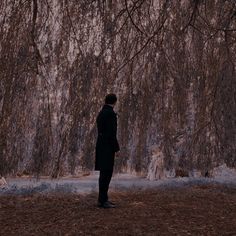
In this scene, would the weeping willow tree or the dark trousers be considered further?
the weeping willow tree

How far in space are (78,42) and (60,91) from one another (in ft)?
3.58

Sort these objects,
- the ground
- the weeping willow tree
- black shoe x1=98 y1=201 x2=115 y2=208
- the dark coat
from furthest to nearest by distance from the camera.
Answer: the weeping willow tree < black shoe x1=98 y1=201 x2=115 y2=208 < the dark coat < the ground

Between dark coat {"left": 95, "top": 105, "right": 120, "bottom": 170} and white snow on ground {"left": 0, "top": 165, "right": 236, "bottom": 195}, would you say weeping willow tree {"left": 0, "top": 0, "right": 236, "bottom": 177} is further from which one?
dark coat {"left": 95, "top": 105, "right": 120, "bottom": 170}

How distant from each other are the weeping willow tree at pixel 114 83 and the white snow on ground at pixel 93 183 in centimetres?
28

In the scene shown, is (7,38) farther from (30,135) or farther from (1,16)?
(30,135)

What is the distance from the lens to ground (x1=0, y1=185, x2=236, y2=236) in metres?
6.04

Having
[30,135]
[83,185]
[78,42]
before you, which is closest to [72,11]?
[78,42]

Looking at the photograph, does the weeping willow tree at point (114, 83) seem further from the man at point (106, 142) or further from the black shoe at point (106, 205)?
the black shoe at point (106, 205)

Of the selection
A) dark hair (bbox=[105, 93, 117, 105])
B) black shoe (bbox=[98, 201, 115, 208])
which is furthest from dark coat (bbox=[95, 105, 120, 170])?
black shoe (bbox=[98, 201, 115, 208])

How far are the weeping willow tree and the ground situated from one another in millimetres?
1547

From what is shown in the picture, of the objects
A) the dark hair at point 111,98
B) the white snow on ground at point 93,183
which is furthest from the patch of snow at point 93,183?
the dark hair at point 111,98

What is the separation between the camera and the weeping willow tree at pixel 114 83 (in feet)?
29.9

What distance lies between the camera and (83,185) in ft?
30.3

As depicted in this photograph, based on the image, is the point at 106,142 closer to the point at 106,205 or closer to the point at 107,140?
the point at 107,140
